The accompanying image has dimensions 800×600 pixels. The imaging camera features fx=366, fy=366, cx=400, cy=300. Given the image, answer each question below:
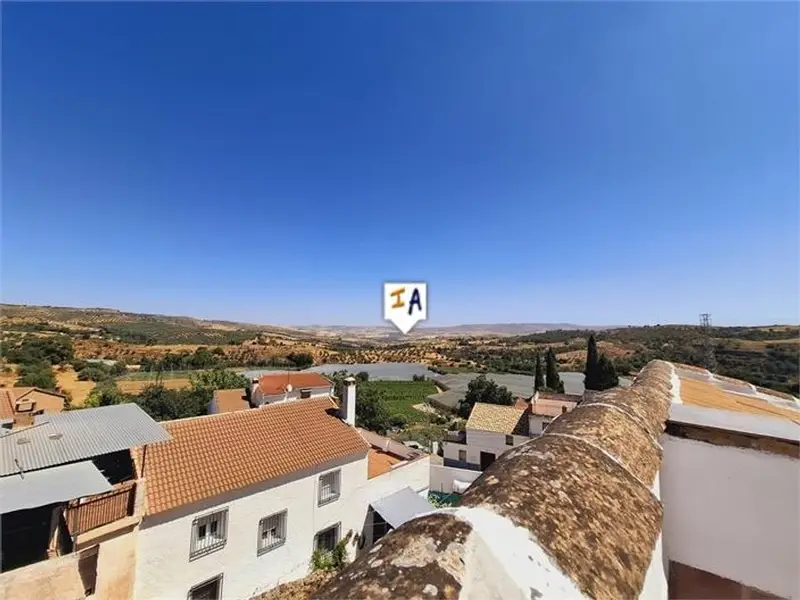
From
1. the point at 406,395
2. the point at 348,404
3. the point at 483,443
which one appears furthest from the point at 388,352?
the point at 348,404

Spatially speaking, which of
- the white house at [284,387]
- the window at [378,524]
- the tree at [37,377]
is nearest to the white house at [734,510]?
the window at [378,524]

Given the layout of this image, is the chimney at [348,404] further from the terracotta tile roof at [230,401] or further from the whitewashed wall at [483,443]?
the terracotta tile roof at [230,401]

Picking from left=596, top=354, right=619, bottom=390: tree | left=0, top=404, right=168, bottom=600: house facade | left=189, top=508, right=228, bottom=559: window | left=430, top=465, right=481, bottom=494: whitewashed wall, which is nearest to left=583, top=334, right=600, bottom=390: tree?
left=596, top=354, right=619, bottom=390: tree

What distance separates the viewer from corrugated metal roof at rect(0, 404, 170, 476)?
24.4 ft

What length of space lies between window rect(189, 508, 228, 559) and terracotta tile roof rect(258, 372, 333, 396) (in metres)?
15.4

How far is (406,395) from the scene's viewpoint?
46.7m

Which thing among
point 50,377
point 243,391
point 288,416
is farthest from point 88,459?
point 50,377

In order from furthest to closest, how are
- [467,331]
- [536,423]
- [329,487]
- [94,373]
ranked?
1. [467,331]
2. [94,373]
3. [536,423]
4. [329,487]

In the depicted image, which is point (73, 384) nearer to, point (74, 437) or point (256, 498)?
point (74, 437)

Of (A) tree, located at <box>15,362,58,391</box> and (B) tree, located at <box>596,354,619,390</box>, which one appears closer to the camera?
(B) tree, located at <box>596,354,619,390</box>

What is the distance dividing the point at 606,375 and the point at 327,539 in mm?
28930

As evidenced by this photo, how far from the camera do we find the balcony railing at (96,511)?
7.00 m

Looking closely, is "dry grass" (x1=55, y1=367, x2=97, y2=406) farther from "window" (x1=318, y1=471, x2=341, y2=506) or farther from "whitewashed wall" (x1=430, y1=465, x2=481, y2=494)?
"whitewashed wall" (x1=430, y1=465, x2=481, y2=494)

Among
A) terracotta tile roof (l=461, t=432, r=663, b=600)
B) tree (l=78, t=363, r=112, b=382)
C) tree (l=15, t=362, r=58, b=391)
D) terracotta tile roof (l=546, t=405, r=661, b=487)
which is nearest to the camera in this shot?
terracotta tile roof (l=461, t=432, r=663, b=600)
